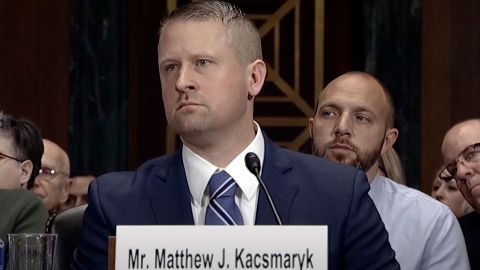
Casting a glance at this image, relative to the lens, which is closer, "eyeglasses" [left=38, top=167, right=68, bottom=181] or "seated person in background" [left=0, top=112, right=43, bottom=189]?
"seated person in background" [left=0, top=112, right=43, bottom=189]

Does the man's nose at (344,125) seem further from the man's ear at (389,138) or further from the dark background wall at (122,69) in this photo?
the dark background wall at (122,69)

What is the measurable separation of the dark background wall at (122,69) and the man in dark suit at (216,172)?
161 inches

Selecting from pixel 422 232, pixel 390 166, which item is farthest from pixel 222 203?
pixel 390 166

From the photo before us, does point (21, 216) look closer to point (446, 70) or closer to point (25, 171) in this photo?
point (25, 171)

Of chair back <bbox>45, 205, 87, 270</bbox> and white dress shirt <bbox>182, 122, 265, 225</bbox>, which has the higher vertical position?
white dress shirt <bbox>182, 122, 265, 225</bbox>

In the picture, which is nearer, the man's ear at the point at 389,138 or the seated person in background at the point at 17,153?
the man's ear at the point at 389,138

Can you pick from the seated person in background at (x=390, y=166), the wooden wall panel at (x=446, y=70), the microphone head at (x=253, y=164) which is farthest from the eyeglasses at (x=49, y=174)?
the microphone head at (x=253, y=164)

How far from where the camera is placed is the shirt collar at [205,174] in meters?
3.27

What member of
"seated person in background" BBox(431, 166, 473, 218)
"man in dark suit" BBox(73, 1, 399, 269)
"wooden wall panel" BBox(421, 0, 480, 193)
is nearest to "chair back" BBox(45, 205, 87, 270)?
"man in dark suit" BBox(73, 1, 399, 269)

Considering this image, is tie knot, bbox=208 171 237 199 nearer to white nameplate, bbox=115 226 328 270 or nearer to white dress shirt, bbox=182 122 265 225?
white dress shirt, bbox=182 122 265 225

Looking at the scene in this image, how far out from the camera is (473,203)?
5031 mm

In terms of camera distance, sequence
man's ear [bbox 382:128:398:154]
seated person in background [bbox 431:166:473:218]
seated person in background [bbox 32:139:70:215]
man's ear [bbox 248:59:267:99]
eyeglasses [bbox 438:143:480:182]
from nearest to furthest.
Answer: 1. man's ear [bbox 248:59:267:99]
2. man's ear [bbox 382:128:398:154]
3. eyeglasses [bbox 438:143:480:182]
4. seated person in background [bbox 431:166:473:218]
5. seated person in background [bbox 32:139:70:215]

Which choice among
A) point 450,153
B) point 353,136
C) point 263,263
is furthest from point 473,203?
point 263,263

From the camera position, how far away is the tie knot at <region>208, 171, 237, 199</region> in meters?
3.23
